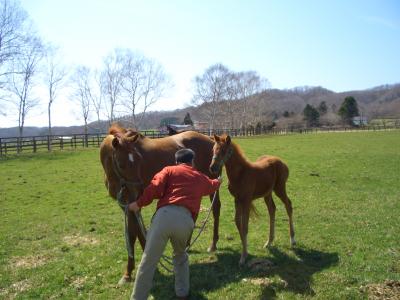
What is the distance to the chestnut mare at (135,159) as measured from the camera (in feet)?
18.7

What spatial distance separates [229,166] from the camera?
270 inches

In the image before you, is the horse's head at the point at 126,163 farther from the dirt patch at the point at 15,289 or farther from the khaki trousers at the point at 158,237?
the dirt patch at the point at 15,289

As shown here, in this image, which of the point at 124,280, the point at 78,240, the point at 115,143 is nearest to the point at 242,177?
the point at 115,143

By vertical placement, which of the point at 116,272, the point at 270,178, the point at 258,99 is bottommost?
the point at 116,272

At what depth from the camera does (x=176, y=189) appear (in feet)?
16.2

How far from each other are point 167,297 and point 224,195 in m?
7.86

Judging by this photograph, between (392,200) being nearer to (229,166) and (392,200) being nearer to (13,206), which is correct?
(229,166)

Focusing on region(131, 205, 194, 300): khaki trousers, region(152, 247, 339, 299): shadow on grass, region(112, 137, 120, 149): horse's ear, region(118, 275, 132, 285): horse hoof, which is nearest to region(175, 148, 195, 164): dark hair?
region(131, 205, 194, 300): khaki trousers

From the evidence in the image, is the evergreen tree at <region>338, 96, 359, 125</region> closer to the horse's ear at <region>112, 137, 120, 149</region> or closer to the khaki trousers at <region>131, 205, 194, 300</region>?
the horse's ear at <region>112, 137, 120, 149</region>

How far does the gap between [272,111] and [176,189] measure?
99872mm

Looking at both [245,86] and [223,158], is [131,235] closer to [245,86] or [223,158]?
[223,158]

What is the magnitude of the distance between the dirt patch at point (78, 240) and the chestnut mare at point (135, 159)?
2250 millimetres

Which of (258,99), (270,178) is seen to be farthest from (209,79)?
(270,178)

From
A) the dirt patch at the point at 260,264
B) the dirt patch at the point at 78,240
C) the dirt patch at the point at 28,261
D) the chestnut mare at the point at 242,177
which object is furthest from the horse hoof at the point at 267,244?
the dirt patch at the point at 28,261
